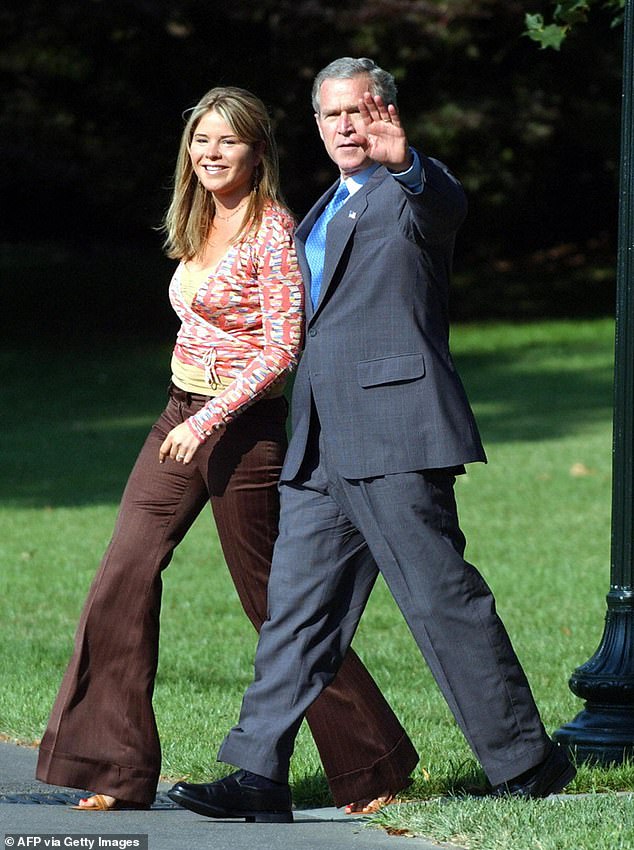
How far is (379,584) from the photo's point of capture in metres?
10.5

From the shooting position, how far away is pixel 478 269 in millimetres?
38469

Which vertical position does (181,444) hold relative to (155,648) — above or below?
above

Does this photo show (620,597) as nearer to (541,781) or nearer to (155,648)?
(541,781)

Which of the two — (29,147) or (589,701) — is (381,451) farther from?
(29,147)

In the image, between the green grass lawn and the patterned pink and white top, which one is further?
the green grass lawn

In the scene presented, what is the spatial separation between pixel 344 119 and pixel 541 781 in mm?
1890

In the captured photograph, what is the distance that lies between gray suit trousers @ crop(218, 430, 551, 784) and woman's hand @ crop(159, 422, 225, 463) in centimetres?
29

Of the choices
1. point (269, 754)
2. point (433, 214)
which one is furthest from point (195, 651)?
point (433, 214)

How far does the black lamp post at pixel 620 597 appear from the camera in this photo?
5.58 metres

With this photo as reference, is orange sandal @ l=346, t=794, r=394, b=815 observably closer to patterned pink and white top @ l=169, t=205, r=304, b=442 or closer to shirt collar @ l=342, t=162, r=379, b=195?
patterned pink and white top @ l=169, t=205, r=304, b=442

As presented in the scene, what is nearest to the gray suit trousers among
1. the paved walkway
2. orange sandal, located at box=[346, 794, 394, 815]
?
the paved walkway

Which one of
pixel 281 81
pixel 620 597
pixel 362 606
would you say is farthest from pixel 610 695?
pixel 281 81

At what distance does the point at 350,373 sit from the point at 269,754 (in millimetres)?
1068

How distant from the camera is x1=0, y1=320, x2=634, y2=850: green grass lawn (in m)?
5.65
